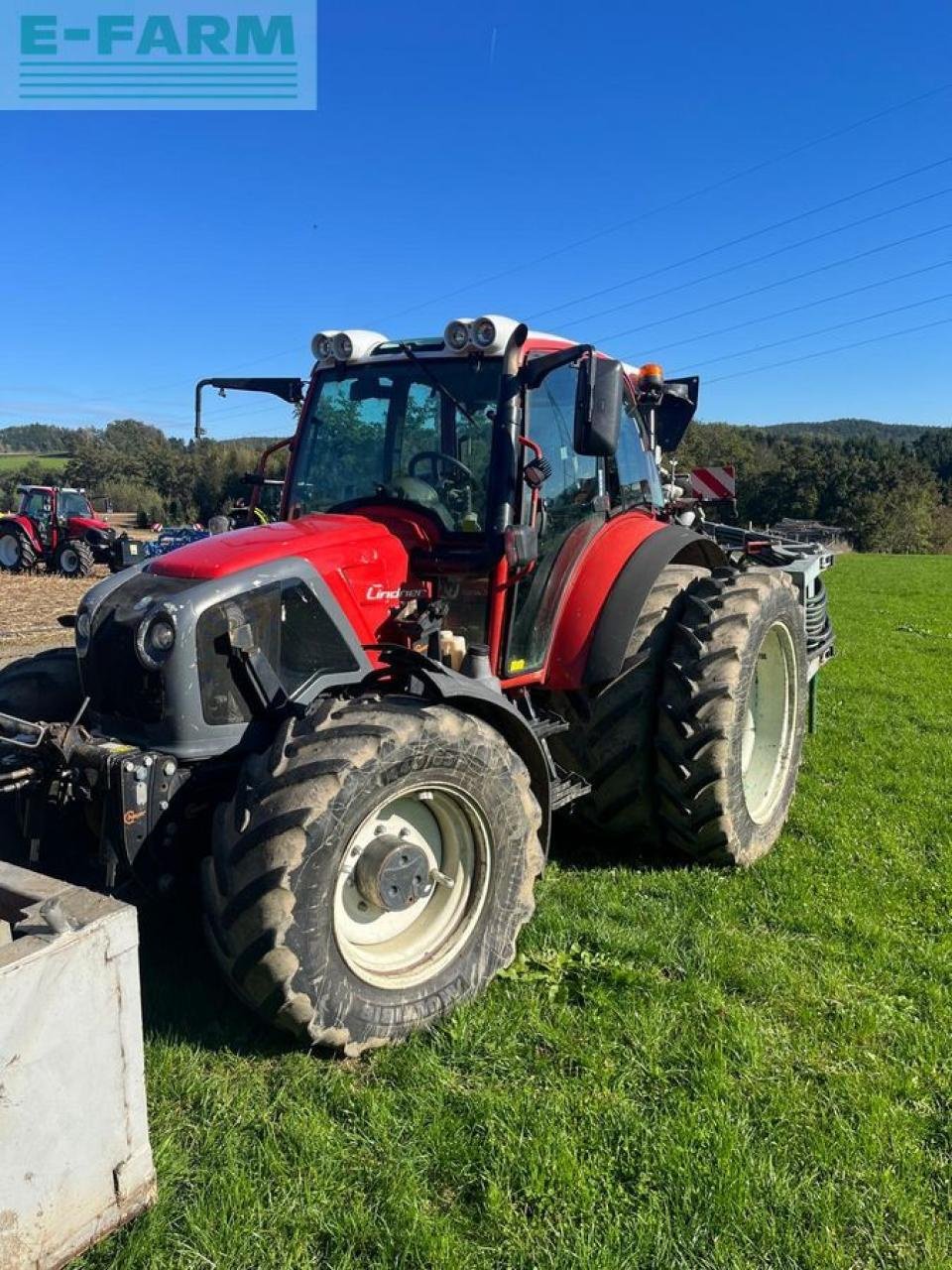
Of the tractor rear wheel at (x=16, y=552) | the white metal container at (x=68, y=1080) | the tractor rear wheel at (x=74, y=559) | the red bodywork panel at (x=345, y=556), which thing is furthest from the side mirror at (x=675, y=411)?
the tractor rear wheel at (x=16, y=552)

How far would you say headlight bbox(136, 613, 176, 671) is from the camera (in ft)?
10.2

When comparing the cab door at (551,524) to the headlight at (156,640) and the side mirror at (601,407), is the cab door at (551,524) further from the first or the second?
the headlight at (156,640)

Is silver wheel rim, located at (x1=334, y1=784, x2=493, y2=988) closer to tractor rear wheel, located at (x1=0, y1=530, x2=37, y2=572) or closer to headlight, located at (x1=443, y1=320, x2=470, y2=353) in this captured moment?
headlight, located at (x1=443, y1=320, x2=470, y2=353)

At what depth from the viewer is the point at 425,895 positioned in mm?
3322

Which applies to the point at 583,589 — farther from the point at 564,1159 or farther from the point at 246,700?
the point at 564,1159

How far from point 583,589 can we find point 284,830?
2.08m

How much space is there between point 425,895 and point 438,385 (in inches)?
81.2

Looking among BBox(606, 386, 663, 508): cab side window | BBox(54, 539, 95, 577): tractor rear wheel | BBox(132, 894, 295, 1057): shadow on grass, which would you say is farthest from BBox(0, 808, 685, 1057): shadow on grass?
BBox(54, 539, 95, 577): tractor rear wheel

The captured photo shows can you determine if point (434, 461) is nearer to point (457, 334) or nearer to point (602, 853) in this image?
point (457, 334)

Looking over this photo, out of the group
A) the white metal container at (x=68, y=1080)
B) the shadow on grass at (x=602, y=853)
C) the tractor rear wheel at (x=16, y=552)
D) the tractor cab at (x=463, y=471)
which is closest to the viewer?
the white metal container at (x=68, y=1080)

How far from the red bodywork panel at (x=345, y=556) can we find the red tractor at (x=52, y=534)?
20454 mm

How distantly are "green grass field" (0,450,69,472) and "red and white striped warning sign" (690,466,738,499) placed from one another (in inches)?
2740

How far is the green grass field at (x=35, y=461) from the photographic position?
72525 mm

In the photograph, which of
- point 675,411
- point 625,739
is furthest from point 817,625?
point 625,739
